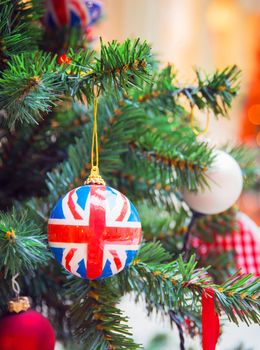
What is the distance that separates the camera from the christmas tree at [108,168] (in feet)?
1.15

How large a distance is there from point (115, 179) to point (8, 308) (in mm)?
167

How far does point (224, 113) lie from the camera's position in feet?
1.55

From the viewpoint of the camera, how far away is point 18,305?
41cm

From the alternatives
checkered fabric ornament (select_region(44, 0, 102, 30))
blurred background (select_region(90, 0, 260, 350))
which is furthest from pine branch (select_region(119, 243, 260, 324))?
blurred background (select_region(90, 0, 260, 350))

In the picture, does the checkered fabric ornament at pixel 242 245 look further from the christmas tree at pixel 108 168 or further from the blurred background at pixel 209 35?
the blurred background at pixel 209 35

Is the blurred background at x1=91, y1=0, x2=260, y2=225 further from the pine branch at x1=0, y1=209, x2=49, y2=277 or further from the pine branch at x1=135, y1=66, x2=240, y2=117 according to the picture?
the pine branch at x1=0, y1=209, x2=49, y2=277

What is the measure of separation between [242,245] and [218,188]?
6.1 inches

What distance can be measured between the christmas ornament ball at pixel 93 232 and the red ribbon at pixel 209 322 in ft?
0.22

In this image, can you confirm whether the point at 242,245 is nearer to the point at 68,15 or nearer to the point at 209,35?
the point at 68,15

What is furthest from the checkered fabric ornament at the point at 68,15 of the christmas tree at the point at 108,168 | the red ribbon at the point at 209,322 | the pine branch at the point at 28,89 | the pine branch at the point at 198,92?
the red ribbon at the point at 209,322

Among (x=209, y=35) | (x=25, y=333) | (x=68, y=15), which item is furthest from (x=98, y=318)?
(x=209, y=35)

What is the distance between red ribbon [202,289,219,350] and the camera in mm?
365

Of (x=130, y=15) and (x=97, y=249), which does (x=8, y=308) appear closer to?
(x=97, y=249)

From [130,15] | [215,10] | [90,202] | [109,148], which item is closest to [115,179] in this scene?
[109,148]
